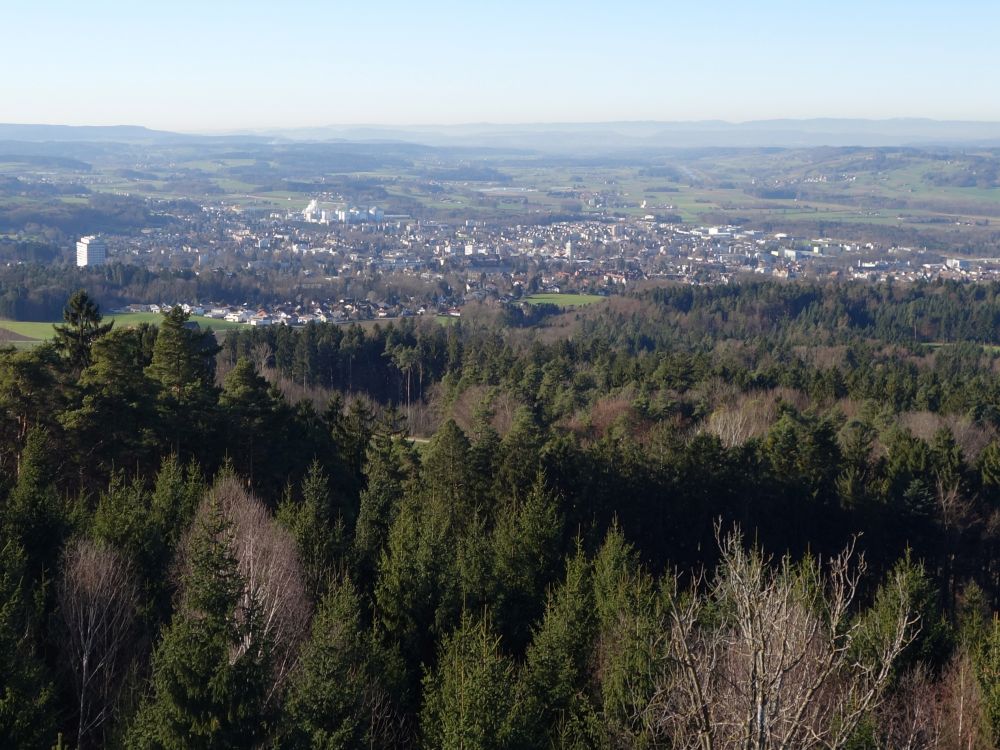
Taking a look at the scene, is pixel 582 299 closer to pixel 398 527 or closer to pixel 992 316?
pixel 992 316

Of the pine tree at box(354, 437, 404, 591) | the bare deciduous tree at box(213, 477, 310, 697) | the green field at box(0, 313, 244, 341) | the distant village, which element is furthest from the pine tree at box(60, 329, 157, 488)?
the distant village

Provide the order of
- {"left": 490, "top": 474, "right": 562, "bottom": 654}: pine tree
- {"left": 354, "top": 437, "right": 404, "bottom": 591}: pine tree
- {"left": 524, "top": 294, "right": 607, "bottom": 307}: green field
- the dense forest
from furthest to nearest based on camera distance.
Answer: {"left": 524, "top": 294, "right": 607, "bottom": 307}: green field → {"left": 354, "top": 437, "right": 404, "bottom": 591}: pine tree → {"left": 490, "top": 474, "right": 562, "bottom": 654}: pine tree → the dense forest

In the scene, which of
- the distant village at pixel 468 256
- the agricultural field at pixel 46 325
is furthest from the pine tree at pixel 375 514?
the distant village at pixel 468 256

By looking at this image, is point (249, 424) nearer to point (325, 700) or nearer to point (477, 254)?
point (325, 700)

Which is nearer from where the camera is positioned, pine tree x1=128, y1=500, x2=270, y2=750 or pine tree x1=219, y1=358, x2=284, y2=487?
pine tree x1=128, y1=500, x2=270, y2=750

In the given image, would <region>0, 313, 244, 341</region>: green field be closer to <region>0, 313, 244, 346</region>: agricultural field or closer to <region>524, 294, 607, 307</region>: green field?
<region>0, 313, 244, 346</region>: agricultural field

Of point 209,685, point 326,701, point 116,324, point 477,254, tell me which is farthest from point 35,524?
point 477,254
